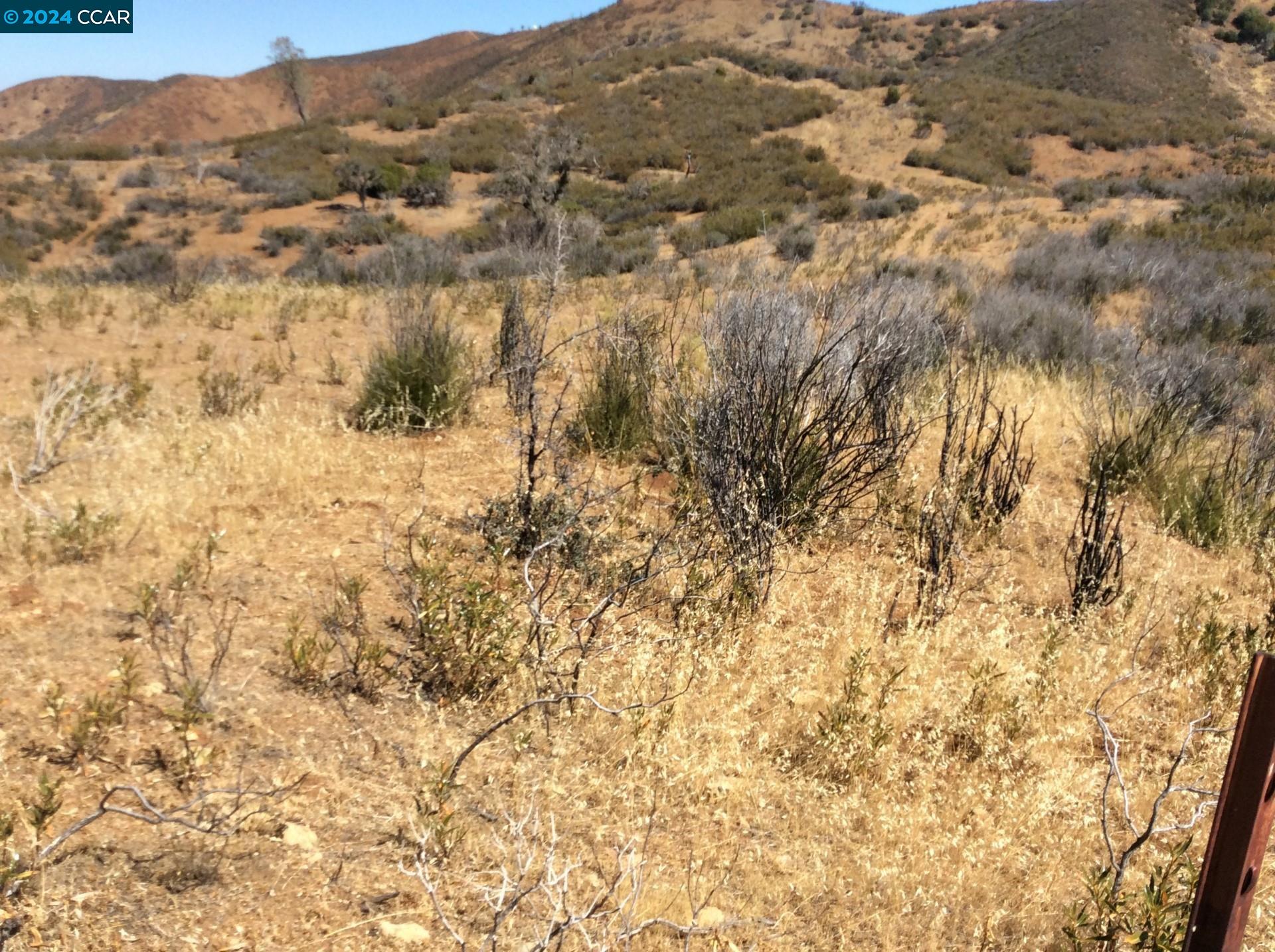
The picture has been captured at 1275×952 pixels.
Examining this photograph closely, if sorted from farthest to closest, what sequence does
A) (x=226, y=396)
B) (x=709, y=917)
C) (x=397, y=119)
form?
(x=397, y=119), (x=226, y=396), (x=709, y=917)

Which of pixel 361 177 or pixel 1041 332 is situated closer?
pixel 1041 332

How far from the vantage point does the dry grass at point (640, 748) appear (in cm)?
204

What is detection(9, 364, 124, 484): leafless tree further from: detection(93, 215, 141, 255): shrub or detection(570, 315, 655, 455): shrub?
detection(93, 215, 141, 255): shrub

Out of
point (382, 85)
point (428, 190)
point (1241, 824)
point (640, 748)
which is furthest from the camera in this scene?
point (382, 85)

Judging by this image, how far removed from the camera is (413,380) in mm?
5746

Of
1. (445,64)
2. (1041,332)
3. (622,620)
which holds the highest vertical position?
(445,64)

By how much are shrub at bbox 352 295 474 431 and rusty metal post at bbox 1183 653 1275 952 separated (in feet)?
16.2

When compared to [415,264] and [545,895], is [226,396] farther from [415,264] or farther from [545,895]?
[415,264]

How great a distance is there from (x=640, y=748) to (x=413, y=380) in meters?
3.82

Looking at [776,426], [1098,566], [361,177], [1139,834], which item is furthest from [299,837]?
[361,177]

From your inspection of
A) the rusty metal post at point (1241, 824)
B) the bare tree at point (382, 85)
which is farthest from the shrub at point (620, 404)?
the bare tree at point (382, 85)

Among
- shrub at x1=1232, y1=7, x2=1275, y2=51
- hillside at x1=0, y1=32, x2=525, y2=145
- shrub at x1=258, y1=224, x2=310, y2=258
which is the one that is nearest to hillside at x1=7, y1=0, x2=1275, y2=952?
shrub at x1=258, y1=224, x2=310, y2=258

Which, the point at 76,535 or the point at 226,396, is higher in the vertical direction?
the point at 226,396

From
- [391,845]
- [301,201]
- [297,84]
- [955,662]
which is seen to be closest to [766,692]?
[955,662]
